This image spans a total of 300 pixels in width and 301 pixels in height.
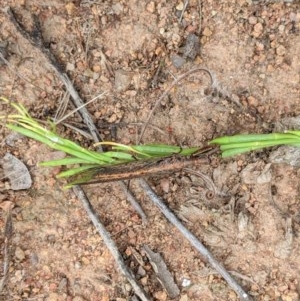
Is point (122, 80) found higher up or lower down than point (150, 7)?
lower down

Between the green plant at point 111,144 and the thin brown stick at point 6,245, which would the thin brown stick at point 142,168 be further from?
the thin brown stick at point 6,245

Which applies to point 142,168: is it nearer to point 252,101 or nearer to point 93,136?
point 93,136

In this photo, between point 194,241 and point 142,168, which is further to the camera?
point 194,241

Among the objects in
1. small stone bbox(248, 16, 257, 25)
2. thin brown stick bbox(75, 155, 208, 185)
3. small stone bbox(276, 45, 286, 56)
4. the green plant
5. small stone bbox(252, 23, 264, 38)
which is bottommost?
thin brown stick bbox(75, 155, 208, 185)

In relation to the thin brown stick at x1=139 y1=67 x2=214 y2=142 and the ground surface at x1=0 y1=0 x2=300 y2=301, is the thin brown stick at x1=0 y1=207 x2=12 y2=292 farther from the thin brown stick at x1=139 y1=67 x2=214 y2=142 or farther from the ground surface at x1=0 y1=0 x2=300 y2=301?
the thin brown stick at x1=139 y1=67 x2=214 y2=142

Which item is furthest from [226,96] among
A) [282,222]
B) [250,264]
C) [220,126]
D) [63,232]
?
[63,232]

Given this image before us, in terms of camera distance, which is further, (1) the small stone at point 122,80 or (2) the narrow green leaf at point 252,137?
(1) the small stone at point 122,80

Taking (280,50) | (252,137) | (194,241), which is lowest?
(194,241)

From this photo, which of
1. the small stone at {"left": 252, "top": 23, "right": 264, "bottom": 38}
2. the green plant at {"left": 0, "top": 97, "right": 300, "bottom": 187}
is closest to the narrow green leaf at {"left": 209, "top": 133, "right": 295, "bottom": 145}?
the green plant at {"left": 0, "top": 97, "right": 300, "bottom": 187}

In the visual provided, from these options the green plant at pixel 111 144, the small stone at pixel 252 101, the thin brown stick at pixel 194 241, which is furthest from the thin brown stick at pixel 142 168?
the small stone at pixel 252 101

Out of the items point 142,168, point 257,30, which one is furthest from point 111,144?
point 257,30
